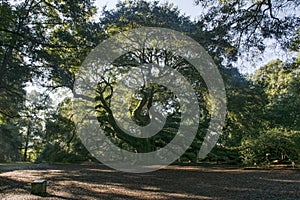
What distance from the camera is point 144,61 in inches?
479

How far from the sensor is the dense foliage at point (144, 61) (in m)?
5.12

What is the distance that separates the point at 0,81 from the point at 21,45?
4.88 feet

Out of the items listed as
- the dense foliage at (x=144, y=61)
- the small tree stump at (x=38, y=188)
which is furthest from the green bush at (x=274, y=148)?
the small tree stump at (x=38, y=188)

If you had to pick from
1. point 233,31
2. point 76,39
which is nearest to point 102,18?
point 76,39

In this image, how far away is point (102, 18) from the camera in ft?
34.4

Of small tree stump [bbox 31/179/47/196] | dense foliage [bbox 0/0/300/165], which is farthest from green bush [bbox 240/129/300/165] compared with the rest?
small tree stump [bbox 31/179/47/196]

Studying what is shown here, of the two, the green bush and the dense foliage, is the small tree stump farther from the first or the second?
the green bush

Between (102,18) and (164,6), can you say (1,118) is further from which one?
(164,6)

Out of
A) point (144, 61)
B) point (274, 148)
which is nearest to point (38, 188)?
point (274, 148)

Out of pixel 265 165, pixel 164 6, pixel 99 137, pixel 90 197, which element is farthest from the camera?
pixel 99 137

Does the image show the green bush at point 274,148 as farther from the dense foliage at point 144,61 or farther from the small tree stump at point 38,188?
the small tree stump at point 38,188

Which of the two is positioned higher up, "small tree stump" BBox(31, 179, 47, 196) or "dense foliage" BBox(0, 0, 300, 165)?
"dense foliage" BBox(0, 0, 300, 165)

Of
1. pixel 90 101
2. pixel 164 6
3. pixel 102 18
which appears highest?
pixel 164 6

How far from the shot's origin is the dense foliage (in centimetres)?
512
